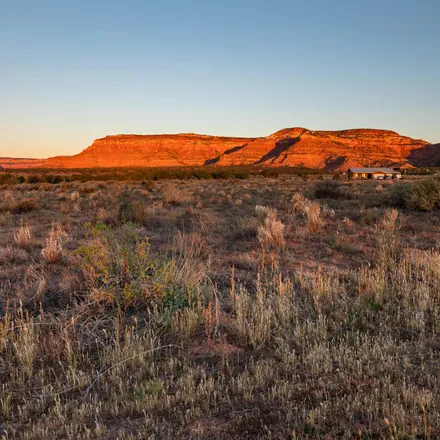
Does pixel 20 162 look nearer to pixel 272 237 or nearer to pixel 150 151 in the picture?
pixel 150 151

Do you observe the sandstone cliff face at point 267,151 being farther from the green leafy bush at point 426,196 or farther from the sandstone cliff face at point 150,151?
the green leafy bush at point 426,196

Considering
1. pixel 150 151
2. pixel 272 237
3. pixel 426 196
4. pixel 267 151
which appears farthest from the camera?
pixel 150 151

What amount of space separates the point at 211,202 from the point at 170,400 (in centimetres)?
1497

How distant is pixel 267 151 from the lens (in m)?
130

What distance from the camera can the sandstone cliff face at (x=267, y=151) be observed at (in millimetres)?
107688

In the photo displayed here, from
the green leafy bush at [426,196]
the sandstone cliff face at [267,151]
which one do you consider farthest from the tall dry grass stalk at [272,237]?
the sandstone cliff face at [267,151]

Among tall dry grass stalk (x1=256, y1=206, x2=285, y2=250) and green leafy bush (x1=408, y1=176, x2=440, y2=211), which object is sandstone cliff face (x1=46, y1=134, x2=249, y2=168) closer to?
green leafy bush (x1=408, y1=176, x2=440, y2=211)

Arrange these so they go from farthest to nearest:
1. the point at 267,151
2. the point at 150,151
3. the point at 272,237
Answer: the point at 150,151, the point at 267,151, the point at 272,237

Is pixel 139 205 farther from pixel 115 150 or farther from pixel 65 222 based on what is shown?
pixel 115 150

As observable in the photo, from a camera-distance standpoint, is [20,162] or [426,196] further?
[20,162]

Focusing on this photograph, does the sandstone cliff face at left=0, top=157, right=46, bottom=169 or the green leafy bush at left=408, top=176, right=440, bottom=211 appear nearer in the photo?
the green leafy bush at left=408, top=176, right=440, bottom=211

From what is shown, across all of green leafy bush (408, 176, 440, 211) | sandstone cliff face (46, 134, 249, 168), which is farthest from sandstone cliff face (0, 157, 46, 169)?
green leafy bush (408, 176, 440, 211)

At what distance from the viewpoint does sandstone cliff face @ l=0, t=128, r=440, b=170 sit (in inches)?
4240

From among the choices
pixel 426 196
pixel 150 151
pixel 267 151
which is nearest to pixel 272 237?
pixel 426 196
